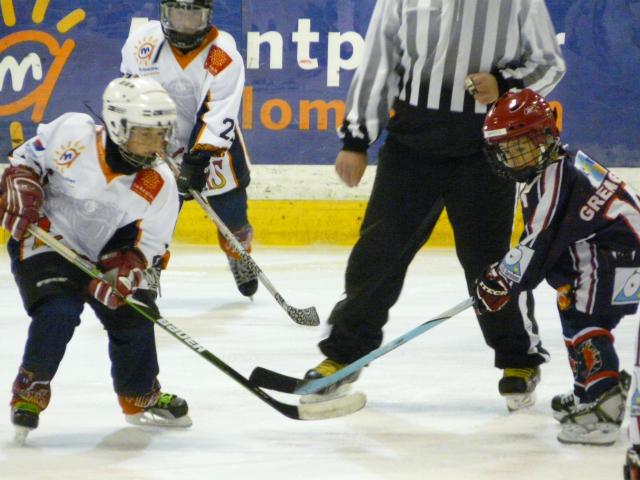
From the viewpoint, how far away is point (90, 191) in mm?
2688

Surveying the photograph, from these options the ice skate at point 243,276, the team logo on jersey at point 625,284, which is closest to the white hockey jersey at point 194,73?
the ice skate at point 243,276

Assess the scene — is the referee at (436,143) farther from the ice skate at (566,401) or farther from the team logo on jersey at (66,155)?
the team logo on jersey at (66,155)

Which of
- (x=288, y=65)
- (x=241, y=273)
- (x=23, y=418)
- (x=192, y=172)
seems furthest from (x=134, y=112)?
(x=288, y=65)

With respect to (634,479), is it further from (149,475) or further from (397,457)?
(149,475)

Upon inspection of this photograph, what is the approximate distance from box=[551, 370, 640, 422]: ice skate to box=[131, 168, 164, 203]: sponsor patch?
3.35 feet

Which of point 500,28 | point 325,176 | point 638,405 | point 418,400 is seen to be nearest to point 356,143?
point 500,28

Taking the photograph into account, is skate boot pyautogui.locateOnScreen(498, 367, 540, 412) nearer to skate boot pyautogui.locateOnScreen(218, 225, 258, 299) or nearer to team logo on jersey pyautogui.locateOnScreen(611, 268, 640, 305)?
team logo on jersey pyautogui.locateOnScreen(611, 268, 640, 305)

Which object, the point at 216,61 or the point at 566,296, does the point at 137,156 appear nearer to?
the point at 566,296

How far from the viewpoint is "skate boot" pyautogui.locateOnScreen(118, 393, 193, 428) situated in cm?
274

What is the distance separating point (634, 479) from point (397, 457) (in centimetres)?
83

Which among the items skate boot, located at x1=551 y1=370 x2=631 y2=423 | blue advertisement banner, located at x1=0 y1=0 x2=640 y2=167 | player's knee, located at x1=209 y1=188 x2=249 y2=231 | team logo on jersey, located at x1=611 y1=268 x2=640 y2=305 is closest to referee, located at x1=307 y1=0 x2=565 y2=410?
skate boot, located at x1=551 y1=370 x2=631 y2=423

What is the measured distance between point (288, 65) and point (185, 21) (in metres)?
1.77

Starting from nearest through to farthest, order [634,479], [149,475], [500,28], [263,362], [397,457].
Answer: [634,479] < [149,475] < [397,457] < [500,28] < [263,362]

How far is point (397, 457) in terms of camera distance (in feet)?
8.26
